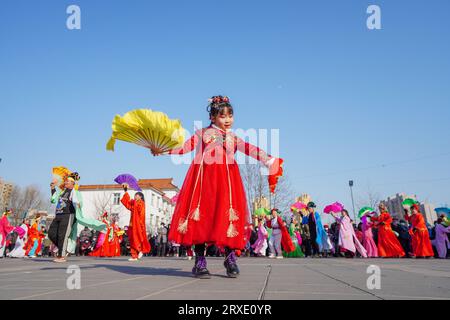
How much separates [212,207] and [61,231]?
6449mm

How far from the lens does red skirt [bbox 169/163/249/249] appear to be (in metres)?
3.72

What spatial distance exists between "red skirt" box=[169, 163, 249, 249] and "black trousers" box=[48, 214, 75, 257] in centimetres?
582

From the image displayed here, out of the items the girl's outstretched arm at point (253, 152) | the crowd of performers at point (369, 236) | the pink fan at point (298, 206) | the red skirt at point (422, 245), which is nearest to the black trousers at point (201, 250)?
the girl's outstretched arm at point (253, 152)

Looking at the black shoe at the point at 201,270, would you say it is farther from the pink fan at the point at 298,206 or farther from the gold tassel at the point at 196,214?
the pink fan at the point at 298,206

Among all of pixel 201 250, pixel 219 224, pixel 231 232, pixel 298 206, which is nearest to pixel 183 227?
pixel 201 250

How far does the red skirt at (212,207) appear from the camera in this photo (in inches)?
146

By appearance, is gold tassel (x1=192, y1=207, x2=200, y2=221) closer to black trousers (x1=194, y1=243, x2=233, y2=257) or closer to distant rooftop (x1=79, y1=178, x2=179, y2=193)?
black trousers (x1=194, y1=243, x2=233, y2=257)

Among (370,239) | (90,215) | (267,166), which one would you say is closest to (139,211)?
(267,166)

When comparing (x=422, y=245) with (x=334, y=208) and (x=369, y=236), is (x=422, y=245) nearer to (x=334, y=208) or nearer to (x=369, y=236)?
(x=369, y=236)

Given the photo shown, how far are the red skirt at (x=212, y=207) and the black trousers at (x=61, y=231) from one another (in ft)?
19.1
